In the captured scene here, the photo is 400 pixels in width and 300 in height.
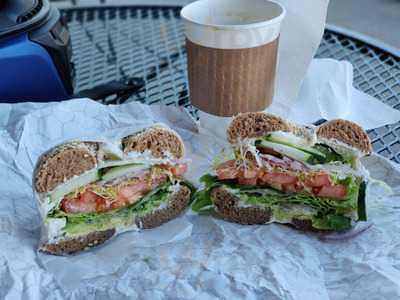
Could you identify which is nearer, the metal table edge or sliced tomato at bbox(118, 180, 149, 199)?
sliced tomato at bbox(118, 180, 149, 199)

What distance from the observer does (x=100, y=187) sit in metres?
0.98

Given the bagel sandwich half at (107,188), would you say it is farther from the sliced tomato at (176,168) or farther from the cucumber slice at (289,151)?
the cucumber slice at (289,151)

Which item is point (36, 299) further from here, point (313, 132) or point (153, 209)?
point (313, 132)

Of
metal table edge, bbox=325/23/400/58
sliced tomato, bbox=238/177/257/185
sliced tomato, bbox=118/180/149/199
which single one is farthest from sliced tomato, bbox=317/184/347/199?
metal table edge, bbox=325/23/400/58

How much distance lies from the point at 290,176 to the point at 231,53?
27cm

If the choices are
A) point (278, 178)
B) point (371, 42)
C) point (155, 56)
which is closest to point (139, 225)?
point (278, 178)

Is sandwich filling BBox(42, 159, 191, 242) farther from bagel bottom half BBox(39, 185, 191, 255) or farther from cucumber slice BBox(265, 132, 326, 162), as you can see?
cucumber slice BBox(265, 132, 326, 162)

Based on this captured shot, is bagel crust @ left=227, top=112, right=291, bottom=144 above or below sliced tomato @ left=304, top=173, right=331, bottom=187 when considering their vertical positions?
above

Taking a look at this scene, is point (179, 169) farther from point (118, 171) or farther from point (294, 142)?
point (294, 142)

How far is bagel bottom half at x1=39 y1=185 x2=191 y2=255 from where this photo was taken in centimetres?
97

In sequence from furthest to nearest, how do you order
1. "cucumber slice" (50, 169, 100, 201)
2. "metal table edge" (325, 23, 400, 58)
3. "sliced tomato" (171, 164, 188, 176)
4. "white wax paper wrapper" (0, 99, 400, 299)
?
"metal table edge" (325, 23, 400, 58) → "sliced tomato" (171, 164, 188, 176) → "cucumber slice" (50, 169, 100, 201) → "white wax paper wrapper" (0, 99, 400, 299)

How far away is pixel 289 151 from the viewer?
95 centimetres

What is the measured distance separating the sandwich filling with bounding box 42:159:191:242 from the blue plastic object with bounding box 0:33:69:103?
39 centimetres

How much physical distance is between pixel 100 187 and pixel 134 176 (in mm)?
73
